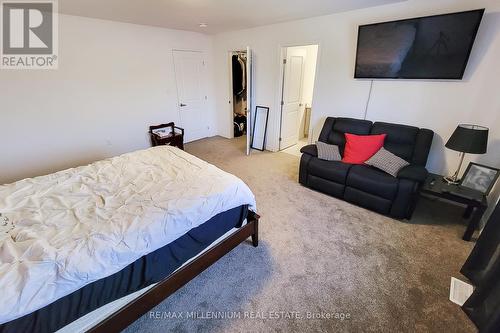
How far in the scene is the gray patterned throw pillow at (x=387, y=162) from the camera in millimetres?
2503

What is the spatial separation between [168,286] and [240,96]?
4881 millimetres

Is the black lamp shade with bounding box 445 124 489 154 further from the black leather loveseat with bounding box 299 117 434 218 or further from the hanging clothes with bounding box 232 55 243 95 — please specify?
the hanging clothes with bounding box 232 55 243 95

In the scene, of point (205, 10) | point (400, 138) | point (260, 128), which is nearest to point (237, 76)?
point (260, 128)

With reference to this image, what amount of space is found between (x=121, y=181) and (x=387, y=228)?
8.86 ft

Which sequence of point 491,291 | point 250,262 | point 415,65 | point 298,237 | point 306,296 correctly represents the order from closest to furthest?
point 491,291 < point 306,296 < point 250,262 < point 298,237 < point 415,65

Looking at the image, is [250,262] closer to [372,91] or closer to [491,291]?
[491,291]

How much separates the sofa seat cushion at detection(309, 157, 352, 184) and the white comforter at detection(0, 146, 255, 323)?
53.0 inches

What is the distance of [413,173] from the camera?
2.37m

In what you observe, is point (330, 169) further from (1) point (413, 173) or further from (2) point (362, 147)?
(1) point (413, 173)

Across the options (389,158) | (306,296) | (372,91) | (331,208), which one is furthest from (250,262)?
(372,91)

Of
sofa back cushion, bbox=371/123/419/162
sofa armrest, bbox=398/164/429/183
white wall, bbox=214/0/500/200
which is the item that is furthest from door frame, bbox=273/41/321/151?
sofa armrest, bbox=398/164/429/183

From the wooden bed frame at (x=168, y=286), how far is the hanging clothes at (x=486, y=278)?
5.13 ft

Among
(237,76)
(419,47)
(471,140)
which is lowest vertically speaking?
(471,140)

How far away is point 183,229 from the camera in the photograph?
4.85ft
